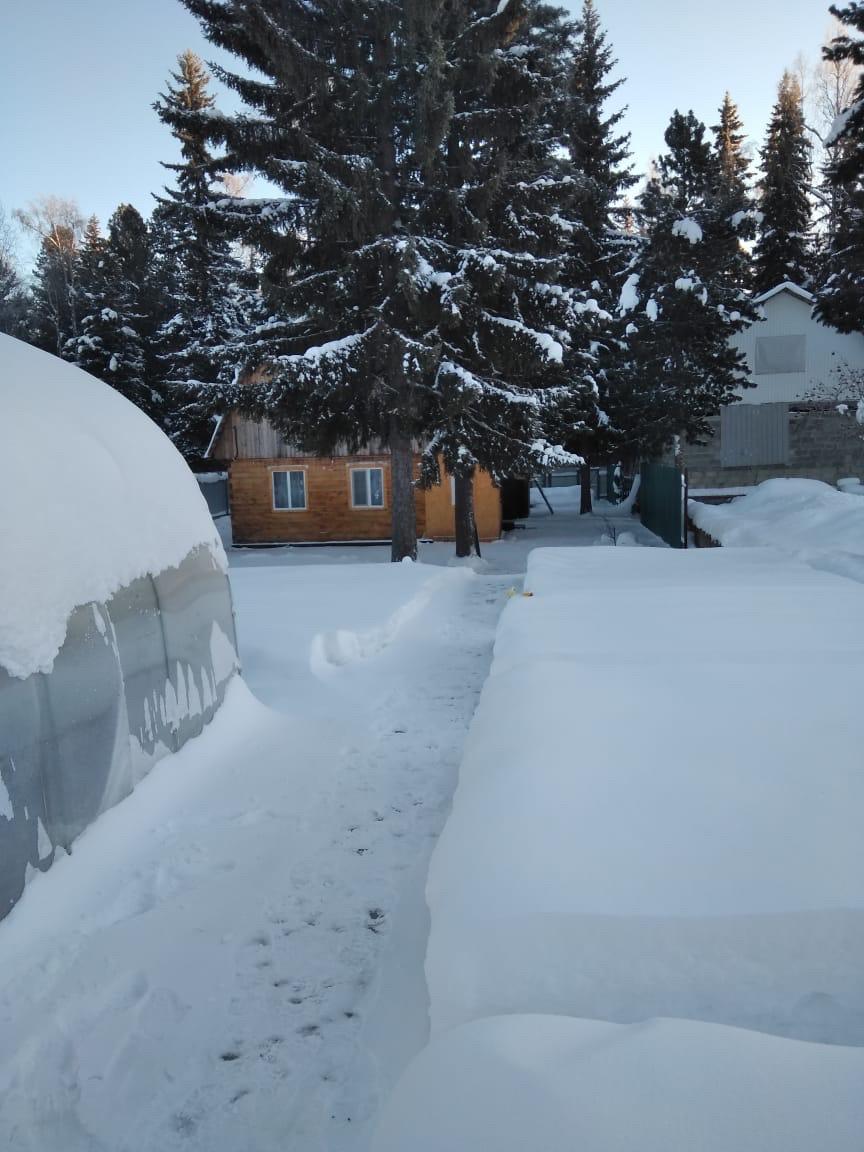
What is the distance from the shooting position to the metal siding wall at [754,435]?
24.9 meters

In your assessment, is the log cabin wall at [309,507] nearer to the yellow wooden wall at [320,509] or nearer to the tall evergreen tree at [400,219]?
the yellow wooden wall at [320,509]

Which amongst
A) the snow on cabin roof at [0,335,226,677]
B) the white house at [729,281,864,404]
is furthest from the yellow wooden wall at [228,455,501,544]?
the white house at [729,281,864,404]

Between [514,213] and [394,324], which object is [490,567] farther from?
[514,213]

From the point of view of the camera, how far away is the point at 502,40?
479 inches

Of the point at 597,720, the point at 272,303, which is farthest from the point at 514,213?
the point at 597,720

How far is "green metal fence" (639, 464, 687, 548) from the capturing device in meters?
16.4

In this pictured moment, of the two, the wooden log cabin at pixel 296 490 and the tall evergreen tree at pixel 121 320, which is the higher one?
the tall evergreen tree at pixel 121 320

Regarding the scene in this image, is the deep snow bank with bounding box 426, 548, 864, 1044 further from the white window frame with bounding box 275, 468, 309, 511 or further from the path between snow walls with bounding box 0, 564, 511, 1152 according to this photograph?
the white window frame with bounding box 275, 468, 309, 511

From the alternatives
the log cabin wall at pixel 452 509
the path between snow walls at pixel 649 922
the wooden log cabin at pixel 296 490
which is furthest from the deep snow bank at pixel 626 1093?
the wooden log cabin at pixel 296 490

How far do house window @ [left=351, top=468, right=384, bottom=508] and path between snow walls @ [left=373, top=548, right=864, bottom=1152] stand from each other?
56.4ft

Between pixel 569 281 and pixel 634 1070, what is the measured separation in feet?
71.9

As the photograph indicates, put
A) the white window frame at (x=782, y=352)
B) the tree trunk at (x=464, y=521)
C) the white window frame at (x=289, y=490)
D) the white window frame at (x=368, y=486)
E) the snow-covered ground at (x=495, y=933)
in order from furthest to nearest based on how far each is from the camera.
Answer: the white window frame at (x=782, y=352) < the white window frame at (x=289, y=490) < the white window frame at (x=368, y=486) < the tree trunk at (x=464, y=521) < the snow-covered ground at (x=495, y=933)

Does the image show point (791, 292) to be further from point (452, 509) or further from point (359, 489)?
point (359, 489)

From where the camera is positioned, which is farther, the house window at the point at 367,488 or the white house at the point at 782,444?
the white house at the point at 782,444
